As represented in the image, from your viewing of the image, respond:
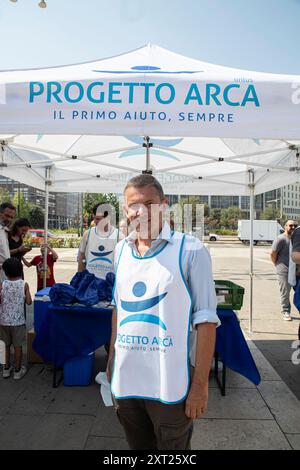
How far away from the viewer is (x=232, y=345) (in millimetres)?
3094

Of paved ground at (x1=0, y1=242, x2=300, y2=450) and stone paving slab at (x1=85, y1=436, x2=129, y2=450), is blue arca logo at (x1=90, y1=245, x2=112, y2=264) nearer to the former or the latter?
paved ground at (x1=0, y1=242, x2=300, y2=450)

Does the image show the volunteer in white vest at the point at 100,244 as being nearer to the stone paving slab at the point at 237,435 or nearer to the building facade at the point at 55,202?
the stone paving slab at the point at 237,435

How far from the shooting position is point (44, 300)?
3.38 metres

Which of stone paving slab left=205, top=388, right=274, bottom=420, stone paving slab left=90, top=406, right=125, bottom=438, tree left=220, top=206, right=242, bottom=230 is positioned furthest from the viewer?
tree left=220, top=206, right=242, bottom=230

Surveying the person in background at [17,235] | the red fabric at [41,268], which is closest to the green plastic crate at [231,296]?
the person in background at [17,235]

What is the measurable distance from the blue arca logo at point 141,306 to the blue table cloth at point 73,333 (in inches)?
70.0

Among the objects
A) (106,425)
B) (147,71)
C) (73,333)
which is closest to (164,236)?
(147,71)

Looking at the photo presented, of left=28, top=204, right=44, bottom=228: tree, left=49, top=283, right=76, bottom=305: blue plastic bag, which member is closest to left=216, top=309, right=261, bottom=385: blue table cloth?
left=49, top=283, right=76, bottom=305: blue plastic bag

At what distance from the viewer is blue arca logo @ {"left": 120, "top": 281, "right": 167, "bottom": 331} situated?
4.65 feet

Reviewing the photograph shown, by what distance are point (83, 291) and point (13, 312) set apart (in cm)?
79

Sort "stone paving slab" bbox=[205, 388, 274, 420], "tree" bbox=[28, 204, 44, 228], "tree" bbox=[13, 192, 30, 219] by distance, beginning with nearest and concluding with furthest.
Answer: "stone paving slab" bbox=[205, 388, 274, 420] < "tree" bbox=[13, 192, 30, 219] < "tree" bbox=[28, 204, 44, 228]

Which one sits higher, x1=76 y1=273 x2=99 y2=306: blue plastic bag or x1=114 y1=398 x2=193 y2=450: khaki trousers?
x1=76 y1=273 x2=99 y2=306: blue plastic bag

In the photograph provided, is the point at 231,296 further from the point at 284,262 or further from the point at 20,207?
the point at 20,207
